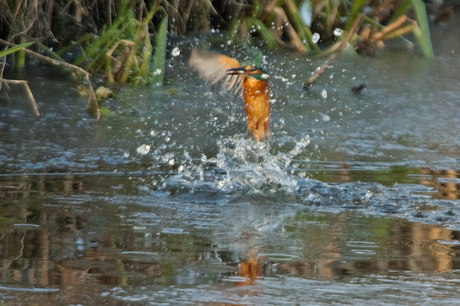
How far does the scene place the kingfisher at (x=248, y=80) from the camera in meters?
3.66

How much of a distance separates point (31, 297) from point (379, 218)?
1347mm

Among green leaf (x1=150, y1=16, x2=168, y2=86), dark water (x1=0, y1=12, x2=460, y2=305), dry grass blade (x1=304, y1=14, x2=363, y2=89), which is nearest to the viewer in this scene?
dark water (x1=0, y1=12, x2=460, y2=305)

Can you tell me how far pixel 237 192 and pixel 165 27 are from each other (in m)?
1.94

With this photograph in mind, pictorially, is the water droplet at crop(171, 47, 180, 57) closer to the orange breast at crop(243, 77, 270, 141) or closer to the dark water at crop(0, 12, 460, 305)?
the dark water at crop(0, 12, 460, 305)

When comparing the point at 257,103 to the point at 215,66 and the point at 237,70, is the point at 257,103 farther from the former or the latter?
the point at 215,66

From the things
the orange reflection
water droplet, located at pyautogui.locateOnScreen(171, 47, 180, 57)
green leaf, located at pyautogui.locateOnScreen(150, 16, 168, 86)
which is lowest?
the orange reflection

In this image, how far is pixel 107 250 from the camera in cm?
248

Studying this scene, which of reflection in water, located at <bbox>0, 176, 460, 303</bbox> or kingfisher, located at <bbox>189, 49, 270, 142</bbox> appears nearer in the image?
reflection in water, located at <bbox>0, 176, 460, 303</bbox>

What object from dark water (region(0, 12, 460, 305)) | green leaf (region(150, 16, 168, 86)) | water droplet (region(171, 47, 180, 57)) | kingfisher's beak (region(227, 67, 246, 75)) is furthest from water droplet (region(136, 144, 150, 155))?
water droplet (region(171, 47, 180, 57))

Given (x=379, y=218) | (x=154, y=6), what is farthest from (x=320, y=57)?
(x=379, y=218)

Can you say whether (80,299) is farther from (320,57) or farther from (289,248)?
(320,57)

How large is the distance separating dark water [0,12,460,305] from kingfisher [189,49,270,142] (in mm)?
113

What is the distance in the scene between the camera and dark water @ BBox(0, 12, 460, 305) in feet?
7.21

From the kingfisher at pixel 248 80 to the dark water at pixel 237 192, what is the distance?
0.37ft
